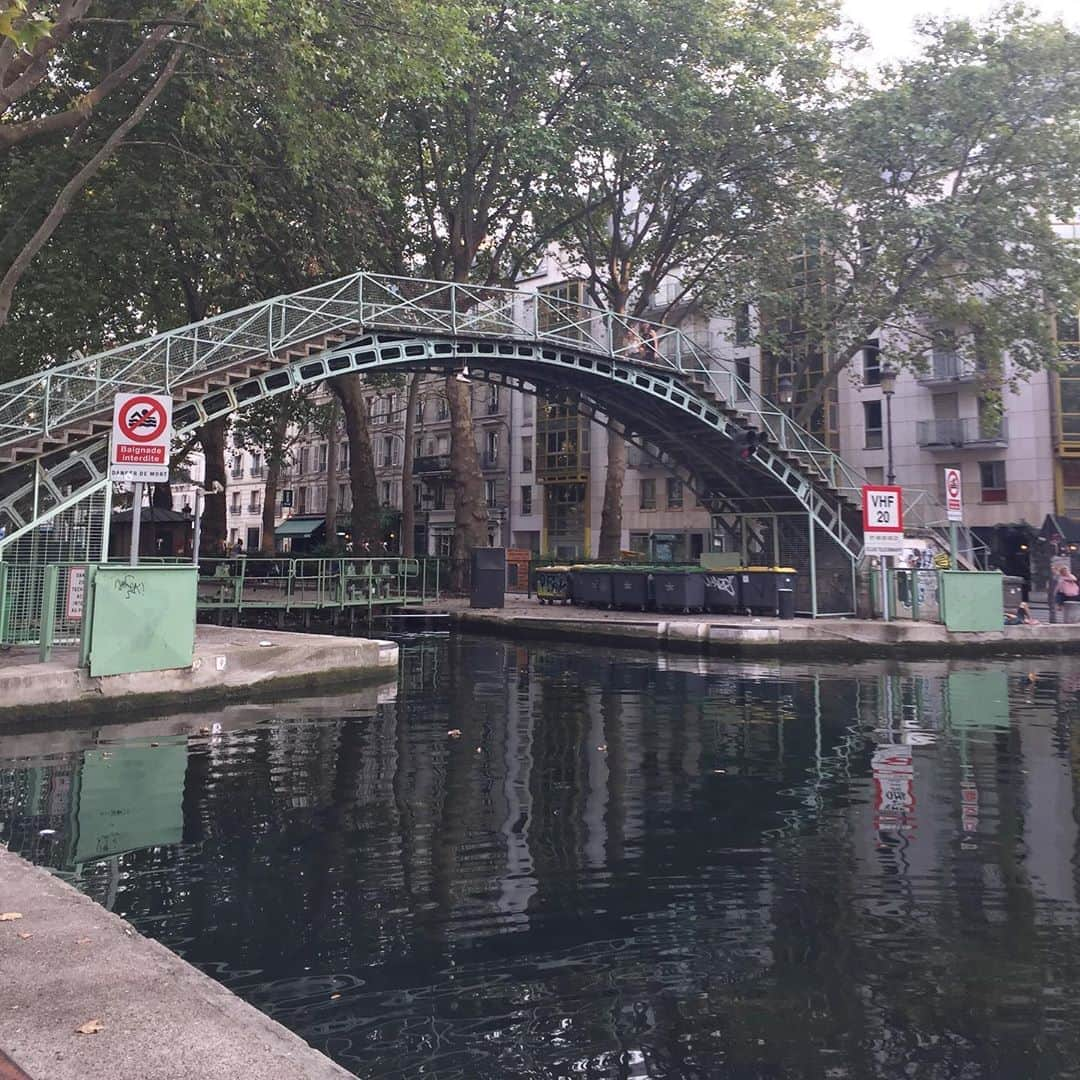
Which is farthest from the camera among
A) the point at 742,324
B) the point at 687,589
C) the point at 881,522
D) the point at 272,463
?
the point at 272,463

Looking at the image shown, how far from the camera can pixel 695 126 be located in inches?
1001

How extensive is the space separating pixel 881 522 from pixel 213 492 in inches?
933

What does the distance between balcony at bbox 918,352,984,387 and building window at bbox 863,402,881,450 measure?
2.64m

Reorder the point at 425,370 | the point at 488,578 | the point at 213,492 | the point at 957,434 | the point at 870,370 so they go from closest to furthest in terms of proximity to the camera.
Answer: the point at 425,370, the point at 488,578, the point at 213,492, the point at 957,434, the point at 870,370

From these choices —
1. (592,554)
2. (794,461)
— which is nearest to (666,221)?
(794,461)

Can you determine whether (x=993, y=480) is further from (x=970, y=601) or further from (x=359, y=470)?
(x=359, y=470)

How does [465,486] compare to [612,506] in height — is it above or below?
above

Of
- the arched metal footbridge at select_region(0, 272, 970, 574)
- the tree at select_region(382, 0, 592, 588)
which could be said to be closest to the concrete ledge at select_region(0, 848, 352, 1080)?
the arched metal footbridge at select_region(0, 272, 970, 574)

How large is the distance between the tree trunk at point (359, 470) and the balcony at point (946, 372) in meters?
24.0

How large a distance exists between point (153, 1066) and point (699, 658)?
1680 centimetres

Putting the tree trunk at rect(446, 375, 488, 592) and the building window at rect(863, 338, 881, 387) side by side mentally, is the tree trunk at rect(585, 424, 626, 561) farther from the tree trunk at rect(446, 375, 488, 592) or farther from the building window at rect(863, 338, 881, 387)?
the building window at rect(863, 338, 881, 387)

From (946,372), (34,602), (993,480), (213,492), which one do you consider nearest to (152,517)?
(213,492)

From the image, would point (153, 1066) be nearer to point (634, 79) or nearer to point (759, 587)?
point (759, 587)

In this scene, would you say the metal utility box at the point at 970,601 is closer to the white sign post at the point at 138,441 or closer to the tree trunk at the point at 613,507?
the tree trunk at the point at 613,507
